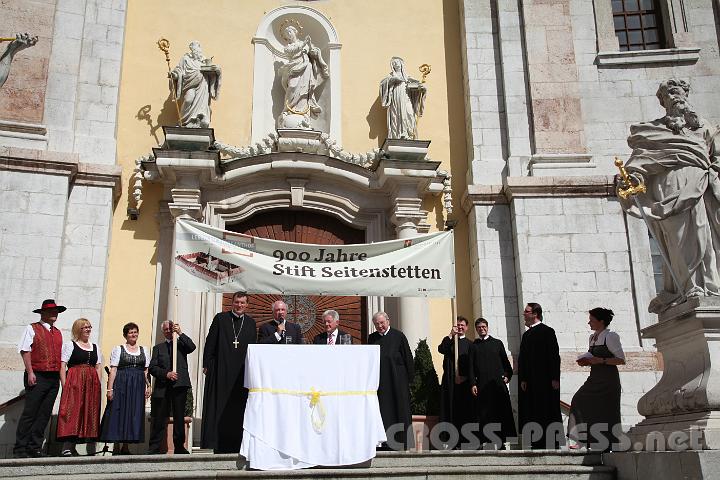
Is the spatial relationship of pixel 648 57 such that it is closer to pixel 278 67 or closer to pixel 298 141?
pixel 298 141

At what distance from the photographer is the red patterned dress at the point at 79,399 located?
731 cm

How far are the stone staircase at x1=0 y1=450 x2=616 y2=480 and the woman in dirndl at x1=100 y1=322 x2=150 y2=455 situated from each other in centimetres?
133

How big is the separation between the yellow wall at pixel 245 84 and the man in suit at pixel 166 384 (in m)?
3.14

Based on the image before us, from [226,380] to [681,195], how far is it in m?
4.63

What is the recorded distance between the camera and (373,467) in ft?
21.0

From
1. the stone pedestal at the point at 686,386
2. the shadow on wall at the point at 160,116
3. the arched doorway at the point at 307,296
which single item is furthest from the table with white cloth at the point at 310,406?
the shadow on wall at the point at 160,116

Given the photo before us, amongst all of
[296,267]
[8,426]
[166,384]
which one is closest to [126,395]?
[166,384]

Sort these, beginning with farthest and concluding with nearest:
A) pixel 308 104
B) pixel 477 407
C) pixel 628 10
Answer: pixel 628 10
pixel 308 104
pixel 477 407

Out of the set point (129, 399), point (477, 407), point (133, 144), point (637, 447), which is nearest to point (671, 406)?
point (637, 447)

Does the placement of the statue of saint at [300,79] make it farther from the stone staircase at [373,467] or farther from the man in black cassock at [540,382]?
the stone staircase at [373,467]

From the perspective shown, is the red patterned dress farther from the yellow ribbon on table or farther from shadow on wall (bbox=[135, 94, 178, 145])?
shadow on wall (bbox=[135, 94, 178, 145])

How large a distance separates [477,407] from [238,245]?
320 centimetres

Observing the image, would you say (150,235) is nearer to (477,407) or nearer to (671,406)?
(477,407)

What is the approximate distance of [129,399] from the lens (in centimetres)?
750
